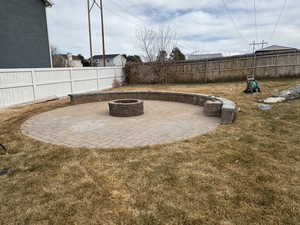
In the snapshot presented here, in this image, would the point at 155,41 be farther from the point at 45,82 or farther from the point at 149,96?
the point at 45,82

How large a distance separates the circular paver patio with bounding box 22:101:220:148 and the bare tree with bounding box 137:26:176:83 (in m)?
10.2

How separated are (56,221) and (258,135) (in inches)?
154

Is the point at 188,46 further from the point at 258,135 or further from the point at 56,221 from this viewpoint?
the point at 56,221

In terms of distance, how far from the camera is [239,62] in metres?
13.0

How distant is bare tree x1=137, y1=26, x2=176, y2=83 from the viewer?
1588 cm

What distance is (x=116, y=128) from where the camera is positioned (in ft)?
15.3

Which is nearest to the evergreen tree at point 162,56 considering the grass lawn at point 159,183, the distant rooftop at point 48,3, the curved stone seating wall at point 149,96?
the curved stone seating wall at point 149,96

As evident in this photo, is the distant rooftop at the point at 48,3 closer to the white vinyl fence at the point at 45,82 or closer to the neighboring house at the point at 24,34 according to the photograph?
the neighboring house at the point at 24,34

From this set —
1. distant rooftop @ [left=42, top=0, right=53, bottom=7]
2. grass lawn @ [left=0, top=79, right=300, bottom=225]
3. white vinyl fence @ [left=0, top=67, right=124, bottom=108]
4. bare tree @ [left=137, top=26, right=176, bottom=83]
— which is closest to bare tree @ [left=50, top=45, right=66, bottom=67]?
bare tree @ [left=137, top=26, right=176, bottom=83]

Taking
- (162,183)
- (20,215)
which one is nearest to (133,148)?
(162,183)

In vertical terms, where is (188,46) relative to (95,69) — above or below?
above

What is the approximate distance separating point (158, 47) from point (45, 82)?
12.0 metres

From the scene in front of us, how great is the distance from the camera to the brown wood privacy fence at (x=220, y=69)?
11.8m

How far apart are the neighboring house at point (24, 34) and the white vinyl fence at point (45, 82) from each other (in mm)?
2969
